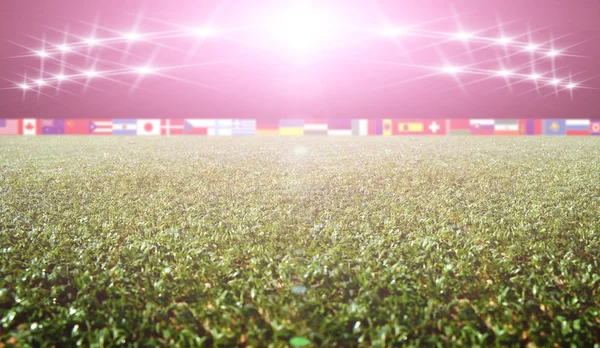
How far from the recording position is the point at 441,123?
1981 centimetres

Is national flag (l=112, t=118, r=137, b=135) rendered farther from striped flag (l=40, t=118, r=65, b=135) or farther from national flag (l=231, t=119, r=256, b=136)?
national flag (l=231, t=119, r=256, b=136)

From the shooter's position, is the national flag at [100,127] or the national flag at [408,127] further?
the national flag at [100,127]

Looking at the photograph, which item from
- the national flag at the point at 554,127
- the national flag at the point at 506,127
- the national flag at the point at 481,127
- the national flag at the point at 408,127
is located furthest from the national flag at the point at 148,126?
the national flag at the point at 554,127

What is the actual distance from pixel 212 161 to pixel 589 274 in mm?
8422

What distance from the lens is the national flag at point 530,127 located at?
19.6 meters

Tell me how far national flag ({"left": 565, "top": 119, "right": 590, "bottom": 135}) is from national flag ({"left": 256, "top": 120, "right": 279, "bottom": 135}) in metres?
13.9

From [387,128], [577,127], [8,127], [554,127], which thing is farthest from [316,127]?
[8,127]

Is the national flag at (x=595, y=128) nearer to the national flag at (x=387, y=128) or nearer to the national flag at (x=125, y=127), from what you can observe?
the national flag at (x=387, y=128)

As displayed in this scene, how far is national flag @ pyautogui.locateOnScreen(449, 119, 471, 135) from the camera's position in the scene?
19.8m

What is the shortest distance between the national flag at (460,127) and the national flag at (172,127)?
13008mm

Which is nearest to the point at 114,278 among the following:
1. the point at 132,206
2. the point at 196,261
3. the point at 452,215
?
the point at 196,261

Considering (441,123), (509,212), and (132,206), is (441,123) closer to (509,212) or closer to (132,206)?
(509,212)

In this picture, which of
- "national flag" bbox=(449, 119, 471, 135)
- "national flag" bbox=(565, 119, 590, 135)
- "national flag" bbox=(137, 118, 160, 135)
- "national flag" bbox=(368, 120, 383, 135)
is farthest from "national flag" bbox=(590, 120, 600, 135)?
"national flag" bbox=(137, 118, 160, 135)

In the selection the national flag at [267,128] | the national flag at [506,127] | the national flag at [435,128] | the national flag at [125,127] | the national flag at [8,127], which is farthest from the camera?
the national flag at [267,128]
